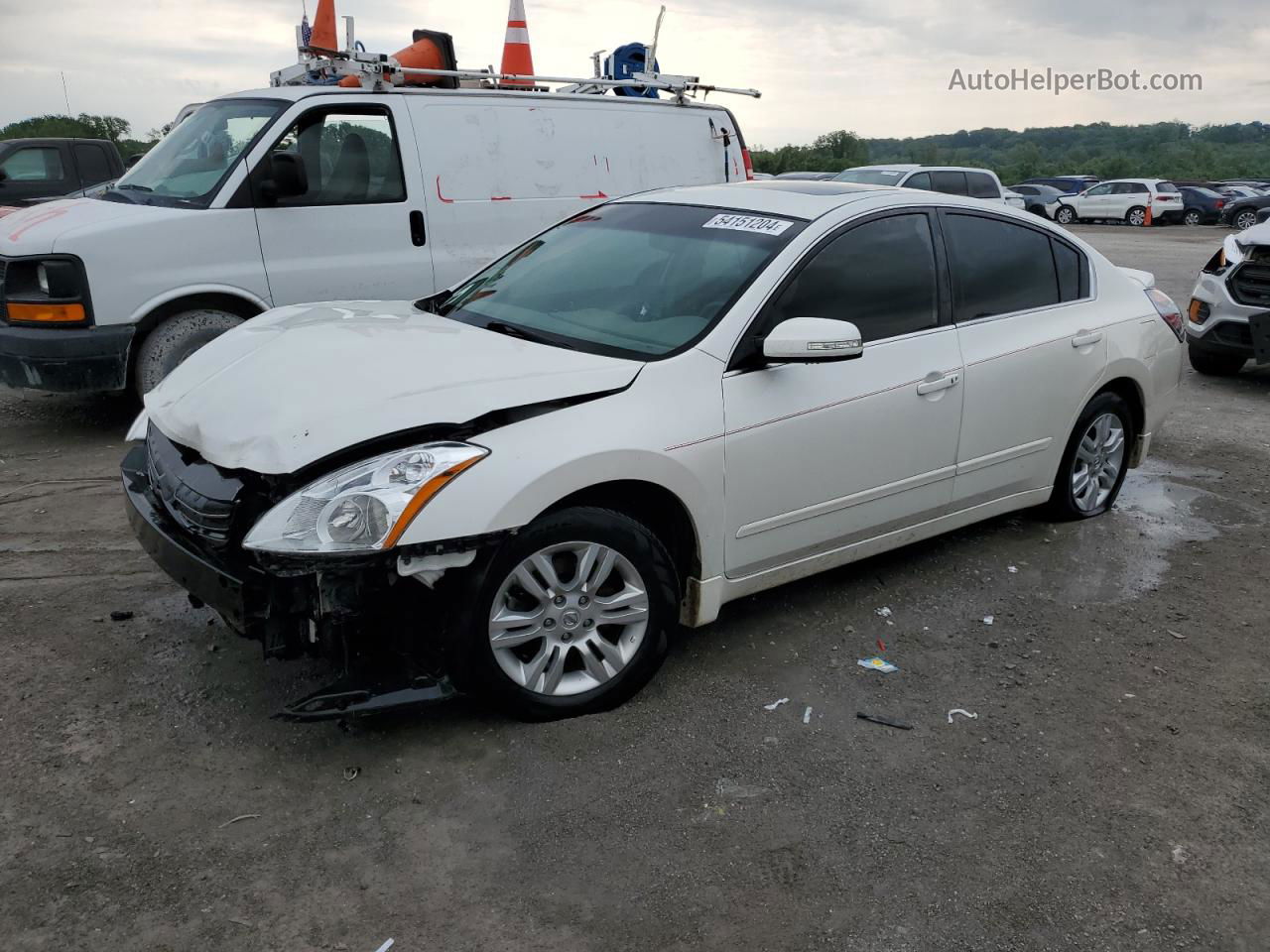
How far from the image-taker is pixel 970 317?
4383mm

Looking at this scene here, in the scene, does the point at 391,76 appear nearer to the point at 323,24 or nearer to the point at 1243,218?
the point at 323,24

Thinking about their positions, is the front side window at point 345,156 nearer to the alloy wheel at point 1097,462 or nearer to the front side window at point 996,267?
the front side window at point 996,267

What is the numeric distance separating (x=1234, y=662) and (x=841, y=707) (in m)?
1.63

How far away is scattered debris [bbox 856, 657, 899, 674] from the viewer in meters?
3.84

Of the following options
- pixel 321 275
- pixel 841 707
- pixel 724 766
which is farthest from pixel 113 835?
pixel 321 275

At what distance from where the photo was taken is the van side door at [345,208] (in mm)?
6445

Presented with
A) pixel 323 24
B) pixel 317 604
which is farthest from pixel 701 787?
pixel 323 24

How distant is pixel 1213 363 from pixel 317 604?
8626 millimetres

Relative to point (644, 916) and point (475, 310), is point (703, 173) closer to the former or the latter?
point (475, 310)

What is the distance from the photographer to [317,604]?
295cm

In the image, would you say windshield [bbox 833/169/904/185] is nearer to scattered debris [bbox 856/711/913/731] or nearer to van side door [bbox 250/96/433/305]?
van side door [bbox 250/96/433/305]

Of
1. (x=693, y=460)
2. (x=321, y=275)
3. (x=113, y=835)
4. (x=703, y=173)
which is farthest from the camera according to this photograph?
(x=703, y=173)

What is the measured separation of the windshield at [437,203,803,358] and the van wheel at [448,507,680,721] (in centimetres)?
73

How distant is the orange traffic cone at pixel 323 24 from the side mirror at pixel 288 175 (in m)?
2.03
